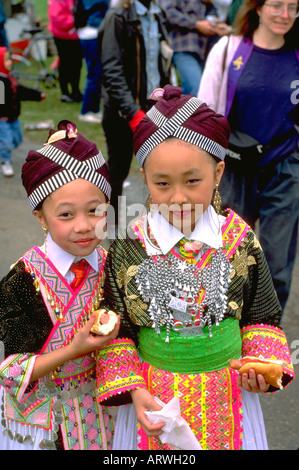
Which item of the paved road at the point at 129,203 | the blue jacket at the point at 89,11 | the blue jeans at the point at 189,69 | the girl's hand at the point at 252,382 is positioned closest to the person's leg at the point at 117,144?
the paved road at the point at 129,203

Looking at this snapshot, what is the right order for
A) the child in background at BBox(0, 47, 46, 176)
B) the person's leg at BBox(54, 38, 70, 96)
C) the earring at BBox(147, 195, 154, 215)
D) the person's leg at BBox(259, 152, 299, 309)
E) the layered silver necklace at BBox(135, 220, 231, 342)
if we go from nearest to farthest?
the layered silver necklace at BBox(135, 220, 231, 342) < the earring at BBox(147, 195, 154, 215) < the person's leg at BBox(259, 152, 299, 309) < the child in background at BBox(0, 47, 46, 176) < the person's leg at BBox(54, 38, 70, 96)

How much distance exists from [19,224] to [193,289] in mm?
3907

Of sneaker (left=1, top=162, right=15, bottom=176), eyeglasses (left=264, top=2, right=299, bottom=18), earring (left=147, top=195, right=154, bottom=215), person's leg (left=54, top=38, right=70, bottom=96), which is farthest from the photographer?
person's leg (left=54, top=38, right=70, bottom=96)

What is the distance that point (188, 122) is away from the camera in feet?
6.27

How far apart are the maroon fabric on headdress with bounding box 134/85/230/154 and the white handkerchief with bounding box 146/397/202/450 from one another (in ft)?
2.77

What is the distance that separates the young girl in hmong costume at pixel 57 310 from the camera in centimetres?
195

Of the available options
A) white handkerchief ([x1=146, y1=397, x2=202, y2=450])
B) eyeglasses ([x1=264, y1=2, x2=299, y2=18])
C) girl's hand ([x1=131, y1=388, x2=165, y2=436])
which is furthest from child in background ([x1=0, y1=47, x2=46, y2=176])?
white handkerchief ([x1=146, y1=397, x2=202, y2=450])

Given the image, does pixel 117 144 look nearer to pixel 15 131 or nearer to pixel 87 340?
pixel 15 131

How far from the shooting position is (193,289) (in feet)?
6.50

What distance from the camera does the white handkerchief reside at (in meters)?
1.88

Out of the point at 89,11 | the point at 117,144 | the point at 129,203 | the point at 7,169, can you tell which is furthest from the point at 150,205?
the point at 89,11

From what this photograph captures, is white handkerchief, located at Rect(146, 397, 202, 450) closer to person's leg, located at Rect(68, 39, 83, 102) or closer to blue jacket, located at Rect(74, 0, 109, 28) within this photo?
blue jacket, located at Rect(74, 0, 109, 28)

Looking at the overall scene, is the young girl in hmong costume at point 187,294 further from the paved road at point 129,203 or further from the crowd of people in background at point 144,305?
the paved road at point 129,203
